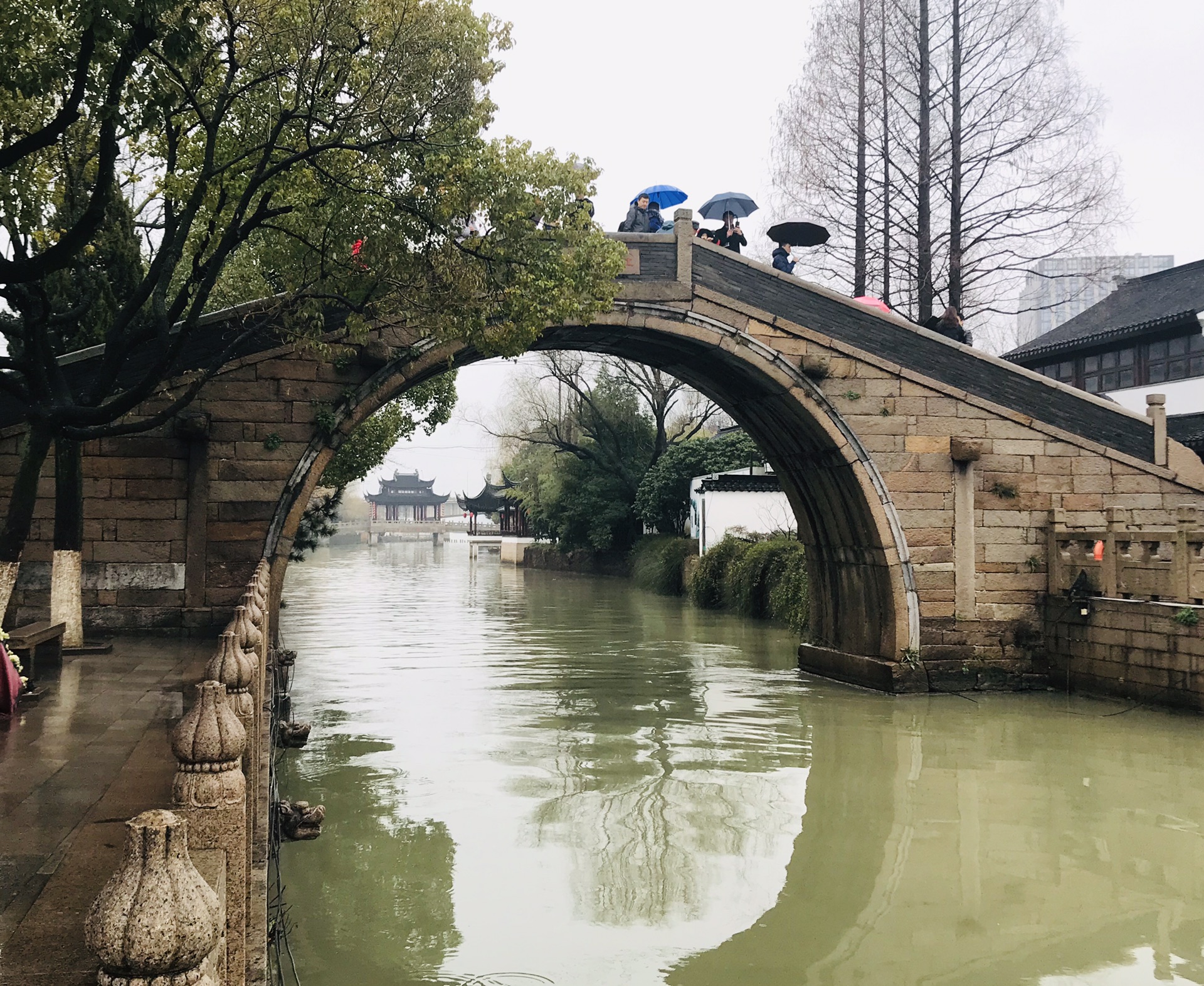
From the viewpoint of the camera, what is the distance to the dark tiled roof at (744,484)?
2741 centimetres

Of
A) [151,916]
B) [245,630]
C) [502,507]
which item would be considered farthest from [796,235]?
[502,507]

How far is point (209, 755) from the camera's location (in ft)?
9.89

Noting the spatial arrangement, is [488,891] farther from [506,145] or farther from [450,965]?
[506,145]

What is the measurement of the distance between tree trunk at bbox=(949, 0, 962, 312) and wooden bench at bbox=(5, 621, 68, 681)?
14.5 m

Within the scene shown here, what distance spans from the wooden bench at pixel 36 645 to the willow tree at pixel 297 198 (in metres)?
0.43

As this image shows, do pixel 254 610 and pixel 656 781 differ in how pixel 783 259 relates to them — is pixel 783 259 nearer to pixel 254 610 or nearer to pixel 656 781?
pixel 656 781

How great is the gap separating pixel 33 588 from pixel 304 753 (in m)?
3.94

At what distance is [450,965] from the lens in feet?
18.1

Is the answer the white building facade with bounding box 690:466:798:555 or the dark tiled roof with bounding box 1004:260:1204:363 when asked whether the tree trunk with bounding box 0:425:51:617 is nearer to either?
the dark tiled roof with bounding box 1004:260:1204:363

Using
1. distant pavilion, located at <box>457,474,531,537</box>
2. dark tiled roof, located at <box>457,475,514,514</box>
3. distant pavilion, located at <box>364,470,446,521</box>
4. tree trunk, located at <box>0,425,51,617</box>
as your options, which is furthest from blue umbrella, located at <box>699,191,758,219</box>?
distant pavilion, located at <box>364,470,446,521</box>

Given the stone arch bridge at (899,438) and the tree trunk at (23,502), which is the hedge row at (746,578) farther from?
the tree trunk at (23,502)

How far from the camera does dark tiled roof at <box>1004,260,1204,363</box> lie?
2023 centimetres

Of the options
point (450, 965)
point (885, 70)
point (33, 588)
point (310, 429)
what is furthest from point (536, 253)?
point (885, 70)

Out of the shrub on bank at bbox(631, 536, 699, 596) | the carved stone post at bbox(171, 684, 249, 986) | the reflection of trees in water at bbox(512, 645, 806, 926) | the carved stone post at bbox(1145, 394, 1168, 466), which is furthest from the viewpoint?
the shrub on bank at bbox(631, 536, 699, 596)
